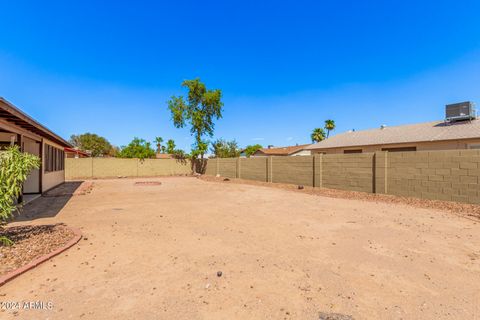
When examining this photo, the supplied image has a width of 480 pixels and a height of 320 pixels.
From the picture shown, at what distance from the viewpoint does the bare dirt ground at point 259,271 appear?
2723 millimetres

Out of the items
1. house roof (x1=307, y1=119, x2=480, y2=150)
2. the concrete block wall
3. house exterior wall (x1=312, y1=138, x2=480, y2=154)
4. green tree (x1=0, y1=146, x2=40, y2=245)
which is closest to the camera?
green tree (x1=0, y1=146, x2=40, y2=245)

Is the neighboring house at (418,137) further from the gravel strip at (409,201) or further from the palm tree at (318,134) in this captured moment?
the palm tree at (318,134)

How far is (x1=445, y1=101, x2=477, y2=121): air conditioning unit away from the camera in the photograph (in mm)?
17781

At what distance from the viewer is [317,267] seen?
3785mm

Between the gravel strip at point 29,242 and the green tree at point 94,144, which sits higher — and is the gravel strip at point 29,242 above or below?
Result: below

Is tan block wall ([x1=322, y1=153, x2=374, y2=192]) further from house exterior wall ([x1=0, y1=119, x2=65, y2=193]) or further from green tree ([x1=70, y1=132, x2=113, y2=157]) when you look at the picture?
green tree ([x1=70, y1=132, x2=113, y2=157])

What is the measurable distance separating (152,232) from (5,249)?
2.43 metres

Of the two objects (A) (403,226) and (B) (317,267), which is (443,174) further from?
(B) (317,267)

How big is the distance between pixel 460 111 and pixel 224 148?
81.5 ft

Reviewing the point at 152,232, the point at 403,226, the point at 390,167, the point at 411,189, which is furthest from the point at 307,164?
the point at 152,232

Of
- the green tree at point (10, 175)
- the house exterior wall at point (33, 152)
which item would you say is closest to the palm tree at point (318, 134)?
the house exterior wall at point (33, 152)

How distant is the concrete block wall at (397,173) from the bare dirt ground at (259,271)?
9.31ft

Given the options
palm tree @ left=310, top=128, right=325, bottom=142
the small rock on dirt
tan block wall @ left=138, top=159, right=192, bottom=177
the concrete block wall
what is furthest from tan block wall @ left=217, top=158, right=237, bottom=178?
palm tree @ left=310, top=128, right=325, bottom=142


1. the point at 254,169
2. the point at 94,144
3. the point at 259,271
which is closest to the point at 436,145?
the point at 254,169
